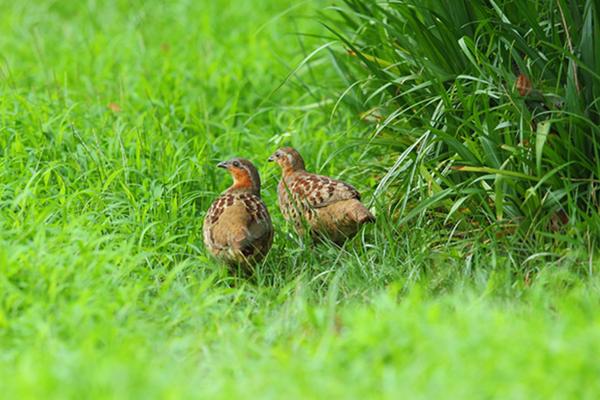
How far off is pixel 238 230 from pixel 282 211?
32.6 inches

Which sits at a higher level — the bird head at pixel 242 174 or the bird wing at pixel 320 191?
the bird head at pixel 242 174

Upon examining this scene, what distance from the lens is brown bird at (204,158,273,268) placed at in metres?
5.93

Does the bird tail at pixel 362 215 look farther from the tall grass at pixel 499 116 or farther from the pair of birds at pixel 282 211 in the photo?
the tall grass at pixel 499 116

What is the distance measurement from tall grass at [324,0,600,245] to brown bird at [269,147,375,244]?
0.74 feet

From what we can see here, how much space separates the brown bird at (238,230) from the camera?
19.5 ft

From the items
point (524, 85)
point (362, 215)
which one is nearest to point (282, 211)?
point (362, 215)

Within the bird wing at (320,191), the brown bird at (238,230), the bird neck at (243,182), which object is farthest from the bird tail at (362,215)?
the bird neck at (243,182)

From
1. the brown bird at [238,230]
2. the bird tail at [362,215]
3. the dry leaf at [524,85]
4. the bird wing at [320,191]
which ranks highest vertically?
the dry leaf at [524,85]

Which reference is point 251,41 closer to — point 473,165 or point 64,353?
point 473,165

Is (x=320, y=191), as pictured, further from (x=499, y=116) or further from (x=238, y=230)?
(x=499, y=116)

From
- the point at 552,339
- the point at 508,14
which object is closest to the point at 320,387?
the point at 552,339

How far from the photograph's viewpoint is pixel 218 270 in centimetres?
600

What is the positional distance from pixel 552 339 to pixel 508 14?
2.47 meters

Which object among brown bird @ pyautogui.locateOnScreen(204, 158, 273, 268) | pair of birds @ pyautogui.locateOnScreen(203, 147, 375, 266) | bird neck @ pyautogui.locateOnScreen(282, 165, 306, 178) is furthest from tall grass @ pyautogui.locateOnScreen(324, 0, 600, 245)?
brown bird @ pyautogui.locateOnScreen(204, 158, 273, 268)
